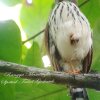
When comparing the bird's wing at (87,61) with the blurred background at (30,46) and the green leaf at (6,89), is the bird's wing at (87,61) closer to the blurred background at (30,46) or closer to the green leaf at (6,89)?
the blurred background at (30,46)

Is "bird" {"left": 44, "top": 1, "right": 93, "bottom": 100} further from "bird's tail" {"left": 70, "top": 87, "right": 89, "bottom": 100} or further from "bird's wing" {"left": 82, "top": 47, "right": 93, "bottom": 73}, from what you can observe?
"bird's tail" {"left": 70, "top": 87, "right": 89, "bottom": 100}

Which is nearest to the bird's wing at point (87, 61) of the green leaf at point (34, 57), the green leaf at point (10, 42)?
the green leaf at point (34, 57)

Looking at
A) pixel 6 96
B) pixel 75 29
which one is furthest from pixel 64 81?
pixel 75 29

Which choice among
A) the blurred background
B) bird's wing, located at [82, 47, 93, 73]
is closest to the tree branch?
the blurred background

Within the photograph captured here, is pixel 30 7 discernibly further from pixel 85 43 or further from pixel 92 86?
pixel 92 86

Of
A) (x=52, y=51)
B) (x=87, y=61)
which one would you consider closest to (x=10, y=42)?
(x=52, y=51)
